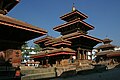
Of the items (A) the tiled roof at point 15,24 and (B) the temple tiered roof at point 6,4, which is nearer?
(A) the tiled roof at point 15,24

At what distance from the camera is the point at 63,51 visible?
2402 centimetres

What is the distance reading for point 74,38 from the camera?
1097 inches

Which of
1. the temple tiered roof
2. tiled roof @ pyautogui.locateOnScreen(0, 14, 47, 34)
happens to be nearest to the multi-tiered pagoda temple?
the temple tiered roof

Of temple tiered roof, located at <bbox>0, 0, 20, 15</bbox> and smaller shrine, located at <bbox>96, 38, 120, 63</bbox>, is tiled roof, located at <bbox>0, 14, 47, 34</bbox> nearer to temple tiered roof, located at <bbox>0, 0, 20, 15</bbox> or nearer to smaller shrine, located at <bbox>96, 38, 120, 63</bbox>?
temple tiered roof, located at <bbox>0, 0, 20, 15</bbox>

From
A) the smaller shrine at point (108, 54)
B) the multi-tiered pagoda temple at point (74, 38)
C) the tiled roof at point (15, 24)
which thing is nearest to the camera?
the tiled roof at point (15, 24)

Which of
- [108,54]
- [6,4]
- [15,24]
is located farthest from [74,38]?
[108,54]

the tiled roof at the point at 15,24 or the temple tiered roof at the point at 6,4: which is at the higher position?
the temple tiered roof at the point at 6,4

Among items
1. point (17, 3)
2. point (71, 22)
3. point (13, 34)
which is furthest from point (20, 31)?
point (71, 22)

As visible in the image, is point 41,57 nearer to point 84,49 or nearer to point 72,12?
point 84,49

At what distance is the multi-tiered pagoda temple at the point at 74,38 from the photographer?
26.3 m

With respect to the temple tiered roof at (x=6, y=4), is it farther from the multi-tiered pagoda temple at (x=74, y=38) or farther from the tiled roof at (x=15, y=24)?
the multi-tiered pagoda temple at (x=74, y=38)

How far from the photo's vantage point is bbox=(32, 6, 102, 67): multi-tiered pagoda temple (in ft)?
86.3

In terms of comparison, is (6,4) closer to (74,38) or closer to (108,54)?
(74,38)

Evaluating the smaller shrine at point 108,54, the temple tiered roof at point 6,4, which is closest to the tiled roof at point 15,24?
the temple tiered roof at point 6,4
